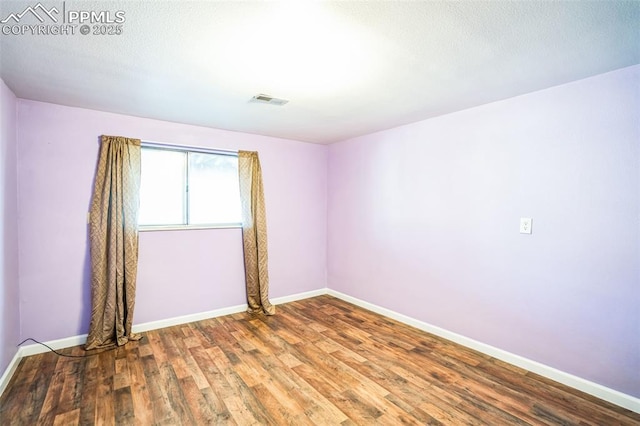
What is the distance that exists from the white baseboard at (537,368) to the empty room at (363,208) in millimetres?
15

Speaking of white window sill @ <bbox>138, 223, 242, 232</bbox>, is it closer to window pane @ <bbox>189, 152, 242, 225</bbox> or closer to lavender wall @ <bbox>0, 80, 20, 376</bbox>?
window pane @ <bbox>189, 152, 242, 225</bbox>

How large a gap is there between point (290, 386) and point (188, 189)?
2.47 meters

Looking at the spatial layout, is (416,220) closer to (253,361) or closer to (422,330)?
(422,330)

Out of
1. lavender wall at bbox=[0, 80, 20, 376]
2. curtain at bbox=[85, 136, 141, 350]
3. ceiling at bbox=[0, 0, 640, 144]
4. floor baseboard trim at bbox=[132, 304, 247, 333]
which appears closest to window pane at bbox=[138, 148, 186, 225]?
curtain at bbox=[85, 136, 141, 350]

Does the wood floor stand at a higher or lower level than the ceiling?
lower

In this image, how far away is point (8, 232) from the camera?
7.79 feet

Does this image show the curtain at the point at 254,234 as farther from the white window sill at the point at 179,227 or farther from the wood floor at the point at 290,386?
the wood floor at the point at 290,386

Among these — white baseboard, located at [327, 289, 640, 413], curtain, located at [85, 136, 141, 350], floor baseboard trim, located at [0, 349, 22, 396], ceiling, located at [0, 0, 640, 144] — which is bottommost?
white baseboard, located at [327, 289, 640, 413]

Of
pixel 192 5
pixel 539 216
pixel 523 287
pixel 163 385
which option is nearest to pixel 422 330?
pixel 523 287

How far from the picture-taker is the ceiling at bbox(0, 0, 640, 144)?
4.65 ft

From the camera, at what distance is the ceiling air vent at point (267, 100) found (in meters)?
2.54

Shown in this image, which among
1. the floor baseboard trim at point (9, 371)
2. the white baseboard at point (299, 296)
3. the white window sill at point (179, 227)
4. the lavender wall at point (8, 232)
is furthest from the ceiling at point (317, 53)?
the white baseboard at point (299, 296)

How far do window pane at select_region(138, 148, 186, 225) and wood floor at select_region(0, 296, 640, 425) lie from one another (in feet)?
4.20

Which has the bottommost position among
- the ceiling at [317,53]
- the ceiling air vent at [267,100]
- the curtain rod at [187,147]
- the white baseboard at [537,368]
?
the white baseboard at [537,368]
